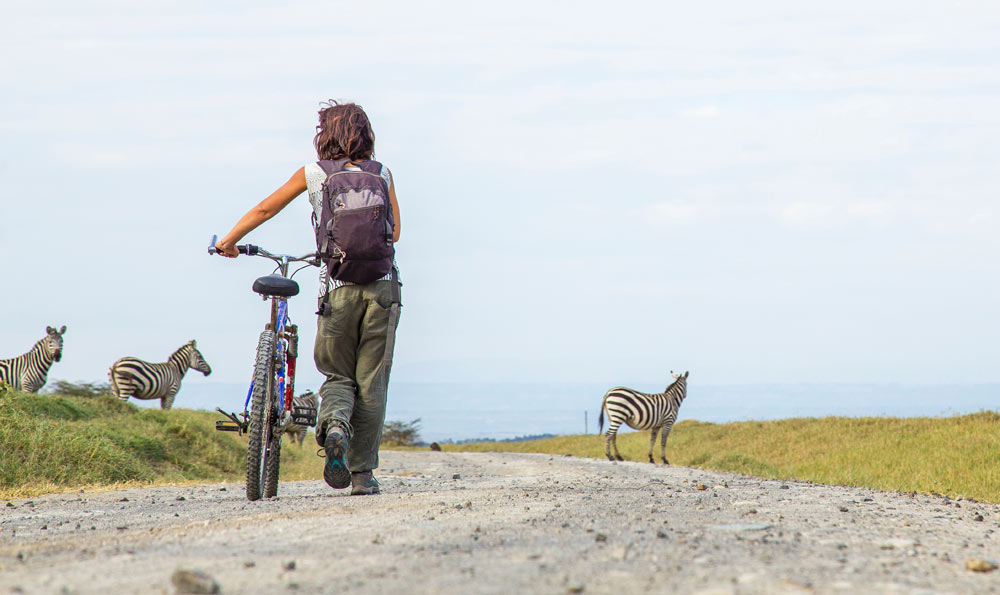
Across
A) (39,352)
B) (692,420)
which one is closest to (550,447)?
(692,420)

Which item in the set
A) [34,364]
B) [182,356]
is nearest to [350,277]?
[34,364]

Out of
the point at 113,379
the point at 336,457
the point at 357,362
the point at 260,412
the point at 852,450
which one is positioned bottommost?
the point at 336,457

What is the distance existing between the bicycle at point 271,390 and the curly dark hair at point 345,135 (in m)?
0.90

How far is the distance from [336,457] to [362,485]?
0.69 metres

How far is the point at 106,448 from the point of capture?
45.6 ft

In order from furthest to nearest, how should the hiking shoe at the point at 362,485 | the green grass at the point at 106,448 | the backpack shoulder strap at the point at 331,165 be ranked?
the green grass at the point at 106,448 < the hiking shoe at the point at 362,485 < the backpack shoulder strap at the point at 331,165

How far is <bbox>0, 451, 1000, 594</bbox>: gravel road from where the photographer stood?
3.70 metres

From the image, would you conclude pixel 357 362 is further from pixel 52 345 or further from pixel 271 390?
pixel 52 345

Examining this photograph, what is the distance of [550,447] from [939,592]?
1023 inches

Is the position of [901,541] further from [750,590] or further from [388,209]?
[388,209]

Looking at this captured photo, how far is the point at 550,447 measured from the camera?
29.4 m

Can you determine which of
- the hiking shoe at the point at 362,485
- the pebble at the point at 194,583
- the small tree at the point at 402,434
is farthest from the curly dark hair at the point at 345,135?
the small tree at the point at 402,434

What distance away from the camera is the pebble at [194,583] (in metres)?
3.45

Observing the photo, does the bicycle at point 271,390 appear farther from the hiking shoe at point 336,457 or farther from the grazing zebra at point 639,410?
the grazing zebra at point 639,410
